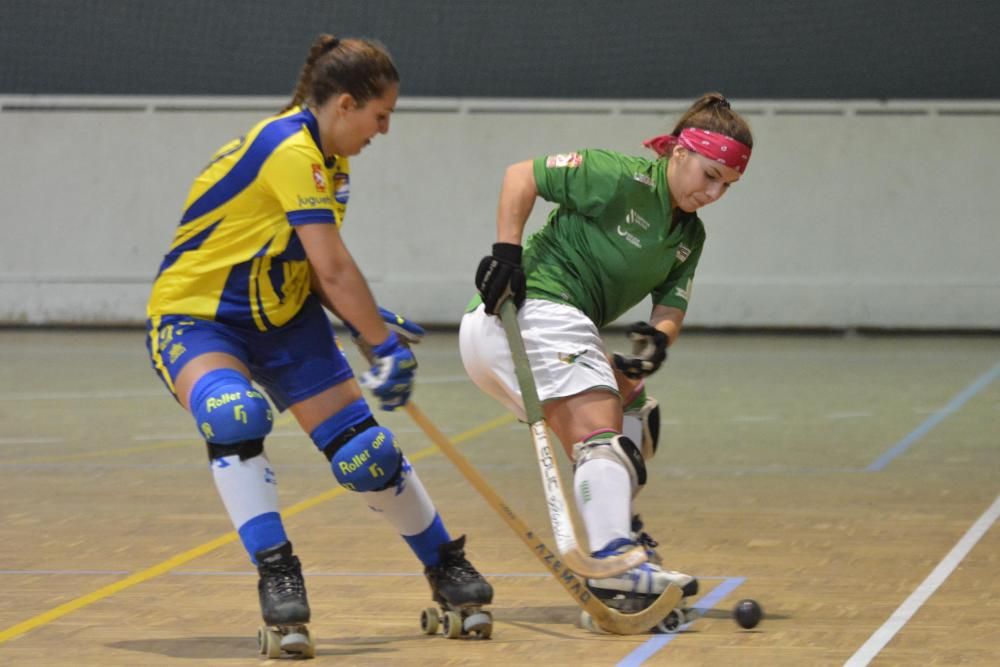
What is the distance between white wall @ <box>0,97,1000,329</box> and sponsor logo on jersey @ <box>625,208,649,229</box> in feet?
33.9

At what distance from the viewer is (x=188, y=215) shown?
399cm

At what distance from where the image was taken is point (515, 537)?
18.1 feet

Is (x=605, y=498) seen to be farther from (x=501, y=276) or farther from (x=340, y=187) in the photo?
(x=340, y=187)

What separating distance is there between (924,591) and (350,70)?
2.20 metres

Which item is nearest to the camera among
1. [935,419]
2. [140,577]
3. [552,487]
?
[552,487]

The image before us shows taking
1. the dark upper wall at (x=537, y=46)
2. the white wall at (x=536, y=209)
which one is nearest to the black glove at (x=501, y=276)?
the white wall at (x=536, y=209)

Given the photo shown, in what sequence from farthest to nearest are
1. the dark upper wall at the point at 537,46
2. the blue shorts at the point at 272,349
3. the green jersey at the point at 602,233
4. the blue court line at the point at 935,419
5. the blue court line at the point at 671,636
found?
the dark upper wall at the point at 537,46
the blue court line at the point at 935,419
the green jersey at the point at 602,233
the blue shorts at the point at 272,349
the blue court line at the point at 671,636

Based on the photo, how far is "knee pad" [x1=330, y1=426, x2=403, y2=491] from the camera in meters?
3.88

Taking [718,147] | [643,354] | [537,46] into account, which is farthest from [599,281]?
[537,46]

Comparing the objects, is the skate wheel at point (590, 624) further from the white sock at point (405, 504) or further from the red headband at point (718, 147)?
the red headband at point (718, 147)

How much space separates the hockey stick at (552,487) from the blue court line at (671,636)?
20 cm

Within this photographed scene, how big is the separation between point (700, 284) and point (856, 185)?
1.73 m

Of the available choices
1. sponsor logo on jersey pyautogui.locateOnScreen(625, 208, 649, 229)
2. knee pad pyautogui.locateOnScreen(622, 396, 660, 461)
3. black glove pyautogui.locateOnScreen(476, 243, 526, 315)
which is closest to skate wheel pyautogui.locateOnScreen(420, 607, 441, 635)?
black glove pyautogui.locateOnScreen(476, 243, 526, 315)

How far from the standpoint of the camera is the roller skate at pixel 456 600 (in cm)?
398
